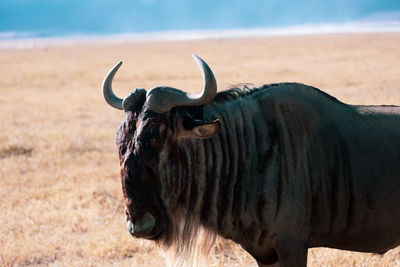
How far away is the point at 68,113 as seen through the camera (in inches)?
563

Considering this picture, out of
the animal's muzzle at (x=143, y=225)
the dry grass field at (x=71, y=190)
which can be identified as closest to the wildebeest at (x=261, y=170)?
the animal's muzzle at (x=143, y=225)

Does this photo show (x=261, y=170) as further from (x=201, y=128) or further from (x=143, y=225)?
(x=143, y=225)

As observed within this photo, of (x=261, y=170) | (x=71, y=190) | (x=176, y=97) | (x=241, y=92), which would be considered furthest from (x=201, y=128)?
(x=71, y=190)

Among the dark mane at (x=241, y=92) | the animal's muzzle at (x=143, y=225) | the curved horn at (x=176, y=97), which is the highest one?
the dark mane at (x=241, y=92)

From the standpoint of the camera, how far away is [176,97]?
A: 3.20 meters

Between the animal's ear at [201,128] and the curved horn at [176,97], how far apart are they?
11cm

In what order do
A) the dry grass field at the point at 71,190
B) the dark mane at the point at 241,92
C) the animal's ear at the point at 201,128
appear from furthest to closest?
the dry grass field at the point at 71,190 < the dark mane at the point at 241,92 < the animal's ear at the point at 201,128

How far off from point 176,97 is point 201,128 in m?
0.23

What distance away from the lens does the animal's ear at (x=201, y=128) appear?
3102 mm

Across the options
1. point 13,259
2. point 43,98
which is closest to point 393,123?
point 13,259

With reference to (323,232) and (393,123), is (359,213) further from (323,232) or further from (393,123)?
(393,123)

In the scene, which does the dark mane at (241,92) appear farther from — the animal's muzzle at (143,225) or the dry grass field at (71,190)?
the dry grass field at (71,190)

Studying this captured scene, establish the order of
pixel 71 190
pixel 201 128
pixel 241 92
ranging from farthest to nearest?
1. pixel 71 190
2. pixel 241 92
3. pixel 201 128

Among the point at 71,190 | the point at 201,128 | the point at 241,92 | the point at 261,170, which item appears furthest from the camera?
the point at 71,190
